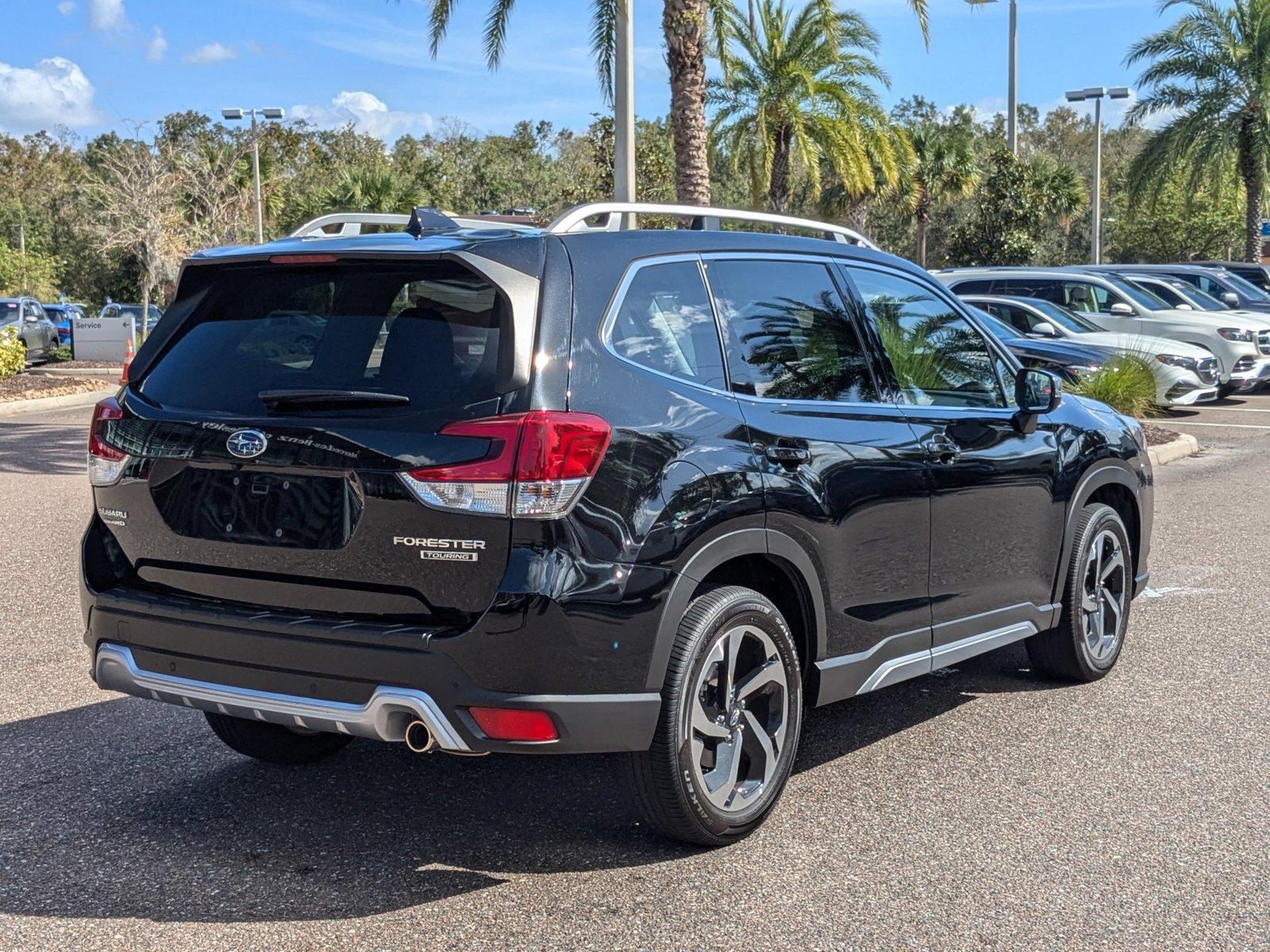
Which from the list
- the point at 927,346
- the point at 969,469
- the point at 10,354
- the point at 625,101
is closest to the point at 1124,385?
the point at 625,101

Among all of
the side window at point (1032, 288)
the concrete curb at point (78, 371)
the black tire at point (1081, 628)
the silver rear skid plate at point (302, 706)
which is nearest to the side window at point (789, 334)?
the silver rear skid plate at point (302, 706)

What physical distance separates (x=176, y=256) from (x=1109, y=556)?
4021 cm

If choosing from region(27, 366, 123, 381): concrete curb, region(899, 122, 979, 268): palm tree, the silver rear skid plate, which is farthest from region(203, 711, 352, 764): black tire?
region(899, 122, 979, 268): palm tree

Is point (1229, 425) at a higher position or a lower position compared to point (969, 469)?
lower

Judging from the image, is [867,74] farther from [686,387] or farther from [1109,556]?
[686,387]

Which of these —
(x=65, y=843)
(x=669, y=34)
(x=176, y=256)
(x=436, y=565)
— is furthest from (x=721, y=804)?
(x=176, y=256)

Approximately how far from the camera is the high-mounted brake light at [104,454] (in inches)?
171

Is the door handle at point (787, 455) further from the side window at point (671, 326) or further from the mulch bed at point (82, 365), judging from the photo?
the mulch bed at point (82, 365)

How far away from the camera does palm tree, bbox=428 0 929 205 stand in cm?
1548

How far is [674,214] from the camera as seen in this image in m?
4.55

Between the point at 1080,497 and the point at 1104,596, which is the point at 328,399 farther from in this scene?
the point at 1104,596

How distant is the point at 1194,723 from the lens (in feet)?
18.3

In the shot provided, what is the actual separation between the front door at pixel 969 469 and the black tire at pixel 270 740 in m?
2.24

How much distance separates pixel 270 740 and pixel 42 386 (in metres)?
21.4
